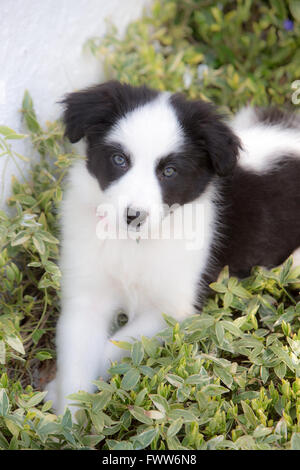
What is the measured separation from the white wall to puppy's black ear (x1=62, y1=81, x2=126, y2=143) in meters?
0.64

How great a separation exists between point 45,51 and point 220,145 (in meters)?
1.39

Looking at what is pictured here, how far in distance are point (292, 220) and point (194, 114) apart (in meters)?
0.82

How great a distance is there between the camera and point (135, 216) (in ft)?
6.98

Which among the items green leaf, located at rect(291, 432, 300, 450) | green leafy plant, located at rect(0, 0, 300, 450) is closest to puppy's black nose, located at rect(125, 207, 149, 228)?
green leafy plant, located at rect(0, 0, 300, 450)

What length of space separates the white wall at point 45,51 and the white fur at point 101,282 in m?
0.55

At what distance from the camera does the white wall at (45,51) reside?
112 inches

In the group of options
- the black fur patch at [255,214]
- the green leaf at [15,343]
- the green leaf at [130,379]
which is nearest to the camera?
the green leaf at [130,379]

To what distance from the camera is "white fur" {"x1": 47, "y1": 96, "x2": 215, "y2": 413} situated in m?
2.55

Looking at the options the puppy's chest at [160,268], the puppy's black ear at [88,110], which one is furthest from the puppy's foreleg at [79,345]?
the puppy's black ear at [88,110]

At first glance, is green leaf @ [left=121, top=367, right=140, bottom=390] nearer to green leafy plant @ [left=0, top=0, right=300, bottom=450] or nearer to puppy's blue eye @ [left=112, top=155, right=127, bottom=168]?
green leafy plant @ [left=0, top=0, right=300, bottom=450]

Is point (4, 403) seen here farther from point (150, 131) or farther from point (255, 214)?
point (255, 214)

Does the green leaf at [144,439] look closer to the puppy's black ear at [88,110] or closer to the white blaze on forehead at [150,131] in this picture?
the white blaze on forehead at [150,131]
